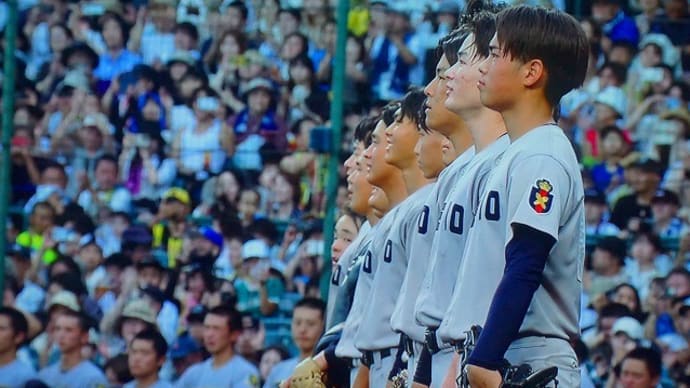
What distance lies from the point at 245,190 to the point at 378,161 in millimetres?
3615

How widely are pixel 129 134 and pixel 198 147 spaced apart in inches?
23.2

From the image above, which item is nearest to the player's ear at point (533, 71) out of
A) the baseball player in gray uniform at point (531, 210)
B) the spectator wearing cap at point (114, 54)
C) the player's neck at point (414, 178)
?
the baseball player in gray uniform at point (531, 210)

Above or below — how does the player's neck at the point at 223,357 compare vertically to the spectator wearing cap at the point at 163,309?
below

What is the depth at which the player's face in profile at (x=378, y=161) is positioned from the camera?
5648 millimetres

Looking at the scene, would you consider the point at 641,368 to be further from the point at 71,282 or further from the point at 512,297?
the point at 512,297

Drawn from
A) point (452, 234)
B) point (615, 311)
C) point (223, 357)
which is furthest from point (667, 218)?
point (452, 234)

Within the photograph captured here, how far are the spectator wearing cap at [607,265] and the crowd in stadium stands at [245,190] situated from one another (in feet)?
0.04

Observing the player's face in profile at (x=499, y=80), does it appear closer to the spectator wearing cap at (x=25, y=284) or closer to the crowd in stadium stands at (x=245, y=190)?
the crowd in stadium stands at (x=245, y=190)

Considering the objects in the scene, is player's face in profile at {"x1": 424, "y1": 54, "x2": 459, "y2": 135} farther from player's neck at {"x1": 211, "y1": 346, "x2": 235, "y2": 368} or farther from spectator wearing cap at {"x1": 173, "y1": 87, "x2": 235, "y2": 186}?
spectator wearing cap at {"x1": 173, "y1": 87, "x2": 235, "y2": 186}

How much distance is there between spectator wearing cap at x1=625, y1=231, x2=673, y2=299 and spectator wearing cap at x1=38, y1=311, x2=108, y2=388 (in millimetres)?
3151

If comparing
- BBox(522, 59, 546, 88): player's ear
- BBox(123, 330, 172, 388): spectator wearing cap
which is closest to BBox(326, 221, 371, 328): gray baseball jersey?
BBox(522, 59, 546, 88): player's ear

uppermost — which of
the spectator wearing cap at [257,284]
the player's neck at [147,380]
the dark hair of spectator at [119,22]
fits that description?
the dark hair of spectator at [119,22]

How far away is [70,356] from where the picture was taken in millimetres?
9078

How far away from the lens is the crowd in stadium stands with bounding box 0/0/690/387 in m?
8.63
